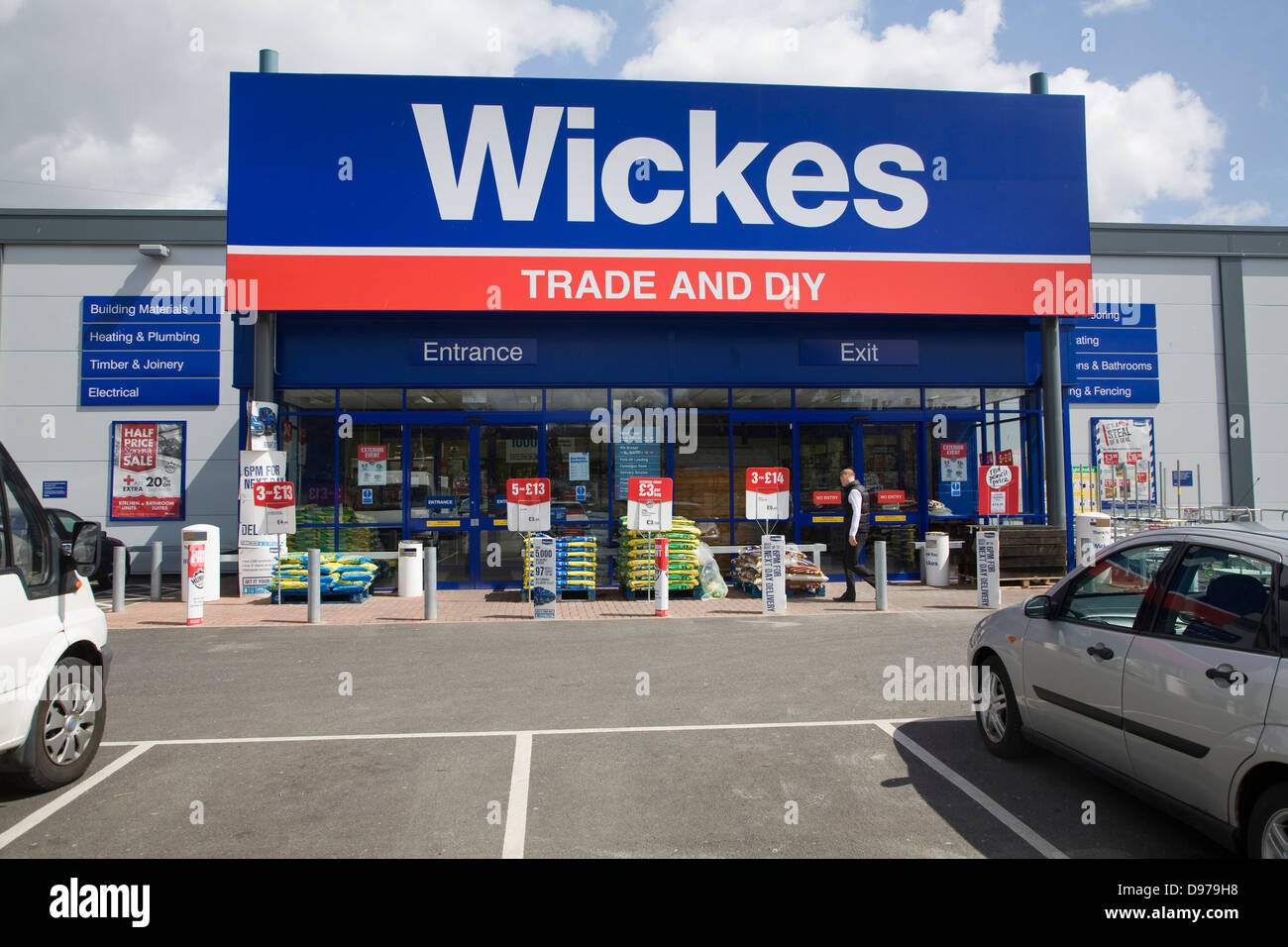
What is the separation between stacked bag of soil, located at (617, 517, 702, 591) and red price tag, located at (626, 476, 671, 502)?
0.70 meters

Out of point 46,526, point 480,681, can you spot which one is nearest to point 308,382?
point 480,681

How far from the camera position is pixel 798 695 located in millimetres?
7098

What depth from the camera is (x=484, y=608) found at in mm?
12383

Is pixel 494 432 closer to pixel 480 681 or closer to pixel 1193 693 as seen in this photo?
pixel 480 681

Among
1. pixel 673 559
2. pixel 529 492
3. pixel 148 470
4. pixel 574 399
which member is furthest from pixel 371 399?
pixel 148 470

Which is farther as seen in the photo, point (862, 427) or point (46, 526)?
point (862, 427)

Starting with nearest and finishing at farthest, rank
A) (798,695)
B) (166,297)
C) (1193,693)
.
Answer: (1193,693)
(798,695)
(166,297)

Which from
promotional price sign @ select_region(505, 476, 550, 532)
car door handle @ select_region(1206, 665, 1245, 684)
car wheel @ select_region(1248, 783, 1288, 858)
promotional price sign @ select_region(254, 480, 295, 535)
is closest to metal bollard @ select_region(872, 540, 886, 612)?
promotional price sign @ select_region(505, 476, 550, 532)

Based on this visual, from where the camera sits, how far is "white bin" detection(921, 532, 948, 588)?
14.4m

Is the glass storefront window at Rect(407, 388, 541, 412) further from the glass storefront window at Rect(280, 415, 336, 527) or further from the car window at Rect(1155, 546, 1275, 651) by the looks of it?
the car window at Rect(1155, 546, 1275, 651)

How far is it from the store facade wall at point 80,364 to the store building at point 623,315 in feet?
14.0

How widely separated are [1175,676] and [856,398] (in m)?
12.0

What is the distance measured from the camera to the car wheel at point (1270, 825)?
3.15 metres
